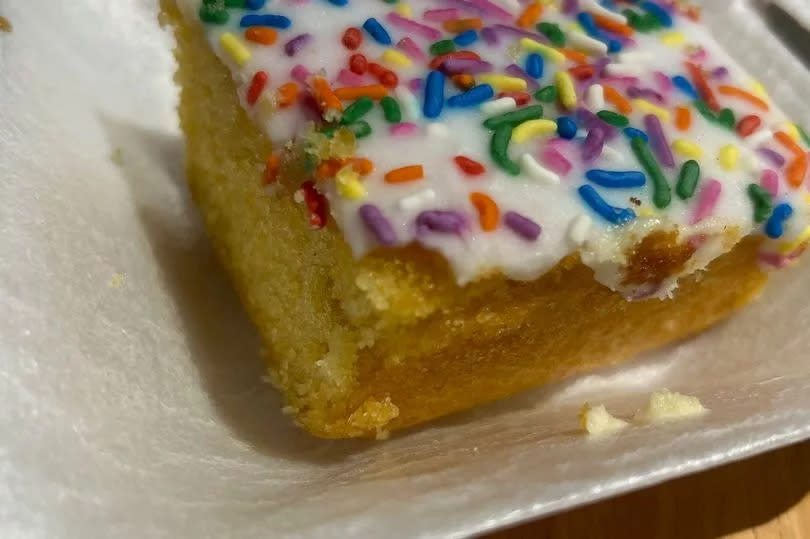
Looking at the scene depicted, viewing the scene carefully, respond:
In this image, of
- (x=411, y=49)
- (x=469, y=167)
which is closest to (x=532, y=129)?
(x=469, y=167)

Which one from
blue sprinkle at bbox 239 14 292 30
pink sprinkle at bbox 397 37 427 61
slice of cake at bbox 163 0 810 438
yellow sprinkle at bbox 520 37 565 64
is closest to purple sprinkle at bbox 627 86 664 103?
slice of cake at bbox 163 0 810 438

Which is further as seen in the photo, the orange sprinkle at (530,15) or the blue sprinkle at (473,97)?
the orange sprinkle at (530,15)

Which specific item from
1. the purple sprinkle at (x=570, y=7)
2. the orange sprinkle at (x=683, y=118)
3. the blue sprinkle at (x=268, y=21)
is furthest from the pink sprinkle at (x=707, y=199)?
the blue sprinkle at (x=268, y=21)

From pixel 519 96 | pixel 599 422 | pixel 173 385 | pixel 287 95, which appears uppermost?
pixel 519 96

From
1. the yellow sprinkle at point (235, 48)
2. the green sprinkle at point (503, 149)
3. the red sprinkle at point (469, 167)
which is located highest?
the green sprinkle at point (503, 149)

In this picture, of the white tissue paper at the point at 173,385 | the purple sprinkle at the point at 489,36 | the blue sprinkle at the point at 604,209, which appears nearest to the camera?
the white tissue paper at the point at 173,385

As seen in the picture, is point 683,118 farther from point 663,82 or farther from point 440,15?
point 440,15

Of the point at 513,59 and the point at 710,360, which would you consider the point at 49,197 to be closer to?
the point at 513,59

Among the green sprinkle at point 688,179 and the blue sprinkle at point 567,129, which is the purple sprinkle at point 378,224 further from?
the green sprinkle at point 688,179
